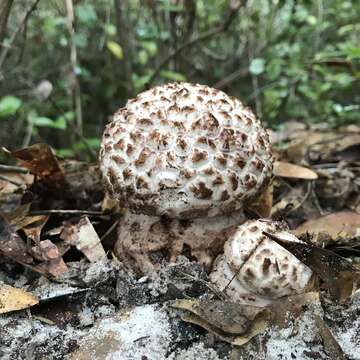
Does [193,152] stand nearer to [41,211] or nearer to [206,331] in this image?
[206,331]

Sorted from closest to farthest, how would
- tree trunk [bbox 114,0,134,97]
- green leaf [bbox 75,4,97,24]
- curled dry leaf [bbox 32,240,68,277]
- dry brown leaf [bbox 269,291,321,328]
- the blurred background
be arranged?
1. dry brown leaf [bbox 269,291,321,328]
2. curled dry leaf [bbox 32,240,68,277]
3. tree trunk [bbox 114,0,134,97]
4. the blurred background
5. green leaf [bbox 75,4,97,24]

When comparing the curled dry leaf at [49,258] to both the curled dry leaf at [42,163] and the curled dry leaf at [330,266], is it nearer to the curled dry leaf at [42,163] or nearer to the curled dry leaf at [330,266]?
the curled dry leaf at [42,163]

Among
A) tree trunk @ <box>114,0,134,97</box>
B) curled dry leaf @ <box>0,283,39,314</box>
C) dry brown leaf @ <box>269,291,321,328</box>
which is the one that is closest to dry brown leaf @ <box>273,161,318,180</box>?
dry brown leaf @ <box>269,291,321,328</box>

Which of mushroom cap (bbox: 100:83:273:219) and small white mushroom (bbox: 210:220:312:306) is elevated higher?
mushroom cap (bbox: 100:83:273:219)

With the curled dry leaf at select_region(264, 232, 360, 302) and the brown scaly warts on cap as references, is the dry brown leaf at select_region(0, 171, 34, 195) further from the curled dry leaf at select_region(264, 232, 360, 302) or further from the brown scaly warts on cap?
the curled dry leaf at select_region(264, 232, 360, 302)

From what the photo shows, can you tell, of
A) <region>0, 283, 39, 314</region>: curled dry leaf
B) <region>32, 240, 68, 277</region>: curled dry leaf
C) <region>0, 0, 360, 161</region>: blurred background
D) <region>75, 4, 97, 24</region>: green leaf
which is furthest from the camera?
<region>75, 4, 97, 24</region>: green leaf

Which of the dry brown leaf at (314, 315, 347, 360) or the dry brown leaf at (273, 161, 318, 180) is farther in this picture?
the dry brown leaf at (273, 161, 318, 180)

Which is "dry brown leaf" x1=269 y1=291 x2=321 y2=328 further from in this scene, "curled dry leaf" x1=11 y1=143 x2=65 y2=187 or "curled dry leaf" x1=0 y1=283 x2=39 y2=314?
"curled dry leaf" x1=11 y1=143 x2=65 y2=187

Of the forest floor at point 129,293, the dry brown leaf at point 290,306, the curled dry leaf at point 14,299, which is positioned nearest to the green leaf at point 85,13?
the forest floor at point 129,293

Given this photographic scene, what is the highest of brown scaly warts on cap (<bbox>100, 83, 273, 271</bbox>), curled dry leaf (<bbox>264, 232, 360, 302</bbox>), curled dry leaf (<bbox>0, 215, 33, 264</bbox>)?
brown scaly warts on cap (<bbox>100, 83, 273, 271</bbox>)

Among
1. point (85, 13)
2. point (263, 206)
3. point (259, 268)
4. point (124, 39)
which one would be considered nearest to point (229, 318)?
point (259, 268)

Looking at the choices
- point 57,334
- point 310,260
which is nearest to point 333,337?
point 310,260
